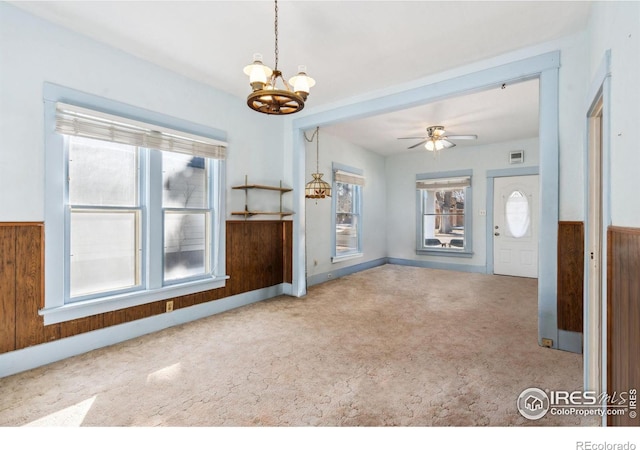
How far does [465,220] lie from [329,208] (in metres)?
3.13

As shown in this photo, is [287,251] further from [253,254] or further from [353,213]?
[353,213]

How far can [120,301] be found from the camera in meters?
2.97

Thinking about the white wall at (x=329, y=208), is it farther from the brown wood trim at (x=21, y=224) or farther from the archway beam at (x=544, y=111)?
the brown wood trim at (x=21, y=224)

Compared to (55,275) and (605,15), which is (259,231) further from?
(605,15)

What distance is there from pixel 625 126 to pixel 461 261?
5.91 meters

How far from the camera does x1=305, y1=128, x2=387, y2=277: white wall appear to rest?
221 inches

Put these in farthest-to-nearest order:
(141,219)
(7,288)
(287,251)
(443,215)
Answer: (443,215)
(287,251)
(141,219)
(7,288)

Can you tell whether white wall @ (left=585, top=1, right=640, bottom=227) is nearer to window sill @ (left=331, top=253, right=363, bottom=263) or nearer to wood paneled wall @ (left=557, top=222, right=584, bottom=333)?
wood paneled wall @ (left=557, top=222, right=584, bottom=333)

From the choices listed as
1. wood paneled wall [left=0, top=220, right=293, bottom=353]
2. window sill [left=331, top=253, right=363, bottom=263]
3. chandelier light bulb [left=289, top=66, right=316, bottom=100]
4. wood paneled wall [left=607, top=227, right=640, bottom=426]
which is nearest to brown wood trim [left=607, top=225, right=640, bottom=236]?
wood paneled wall [left=607, top=227, right=640, bottom=426]

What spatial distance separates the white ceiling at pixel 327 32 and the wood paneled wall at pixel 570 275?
1760mm

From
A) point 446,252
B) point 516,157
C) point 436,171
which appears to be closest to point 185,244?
point 446,252

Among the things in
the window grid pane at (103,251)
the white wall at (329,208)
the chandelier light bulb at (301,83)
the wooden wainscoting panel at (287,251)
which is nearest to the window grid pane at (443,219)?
the white wall at (329,208)

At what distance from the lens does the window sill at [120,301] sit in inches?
102
